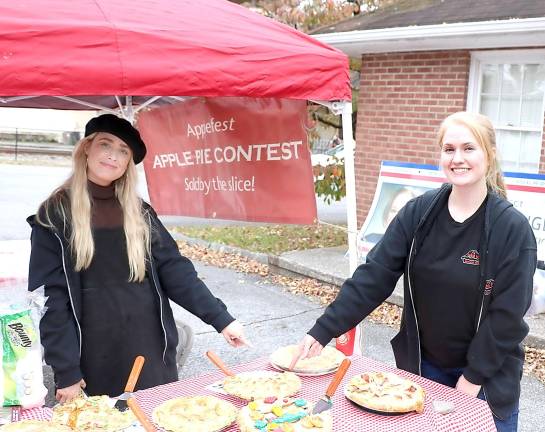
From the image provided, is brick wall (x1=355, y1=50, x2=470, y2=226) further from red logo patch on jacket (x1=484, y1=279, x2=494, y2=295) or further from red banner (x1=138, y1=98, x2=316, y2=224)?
red logo patch on jacket (x1=484, y1=279, x2=494, y2=295)

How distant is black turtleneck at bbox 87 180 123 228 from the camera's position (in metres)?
2.79

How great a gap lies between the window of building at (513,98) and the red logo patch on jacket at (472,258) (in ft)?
18.0

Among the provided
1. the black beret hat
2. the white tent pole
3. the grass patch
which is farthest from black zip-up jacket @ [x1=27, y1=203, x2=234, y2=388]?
the grass patch

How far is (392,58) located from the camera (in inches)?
329

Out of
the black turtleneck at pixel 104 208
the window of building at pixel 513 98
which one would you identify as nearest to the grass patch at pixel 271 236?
the window of building at pixel 513 98

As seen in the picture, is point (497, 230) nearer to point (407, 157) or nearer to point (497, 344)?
point (497, 344)

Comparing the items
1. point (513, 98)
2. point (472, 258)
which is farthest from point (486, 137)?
point (513, 98)

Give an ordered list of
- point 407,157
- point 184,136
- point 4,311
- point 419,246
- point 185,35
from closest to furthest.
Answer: point 4,311
point 419,246
point 185,35
point 184,136
point 407,157

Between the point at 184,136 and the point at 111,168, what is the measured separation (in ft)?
6.92

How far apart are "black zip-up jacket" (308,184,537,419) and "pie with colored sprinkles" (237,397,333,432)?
47cm

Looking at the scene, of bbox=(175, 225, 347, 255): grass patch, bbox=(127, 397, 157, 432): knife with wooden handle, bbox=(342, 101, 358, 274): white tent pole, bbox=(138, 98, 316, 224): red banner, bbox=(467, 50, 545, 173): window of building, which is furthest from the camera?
bbox=(175, 225, 347, 255): grass patch

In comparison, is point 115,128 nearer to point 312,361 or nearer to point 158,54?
point 158,54

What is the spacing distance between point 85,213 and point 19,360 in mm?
740

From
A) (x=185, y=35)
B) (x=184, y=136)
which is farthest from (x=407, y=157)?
(x=185, y=35)
